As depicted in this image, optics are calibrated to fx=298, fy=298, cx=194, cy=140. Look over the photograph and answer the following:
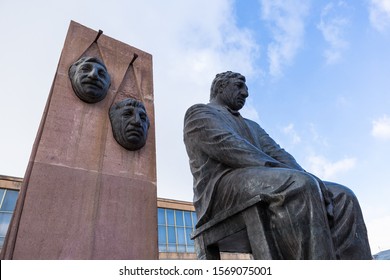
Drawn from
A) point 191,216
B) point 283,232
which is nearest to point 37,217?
point 283,232

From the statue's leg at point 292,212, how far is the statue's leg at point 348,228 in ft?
1.36

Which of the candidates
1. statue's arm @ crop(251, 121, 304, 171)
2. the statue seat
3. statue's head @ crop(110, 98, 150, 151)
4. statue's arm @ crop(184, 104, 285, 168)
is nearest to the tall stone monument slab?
statue's head @ crop(110, 98, 150, 151)

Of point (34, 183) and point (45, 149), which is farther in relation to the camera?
point (45, 149)

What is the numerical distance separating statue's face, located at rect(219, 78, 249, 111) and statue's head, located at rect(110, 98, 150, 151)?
912 mm

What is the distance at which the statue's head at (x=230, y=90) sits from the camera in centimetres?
334

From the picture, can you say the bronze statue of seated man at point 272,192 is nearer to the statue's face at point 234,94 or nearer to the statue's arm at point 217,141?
the statue's arm at point 217,141

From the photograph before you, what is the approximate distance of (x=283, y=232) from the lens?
1.95m

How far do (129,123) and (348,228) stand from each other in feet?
7.10

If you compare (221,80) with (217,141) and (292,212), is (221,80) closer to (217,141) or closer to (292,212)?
(217,141)

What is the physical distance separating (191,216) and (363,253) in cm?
2388

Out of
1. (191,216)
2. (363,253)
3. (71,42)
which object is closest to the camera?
(363,253)

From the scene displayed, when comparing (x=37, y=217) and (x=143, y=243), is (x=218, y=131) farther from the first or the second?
(x=37, y=217)

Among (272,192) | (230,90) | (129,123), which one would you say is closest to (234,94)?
(230,90)
